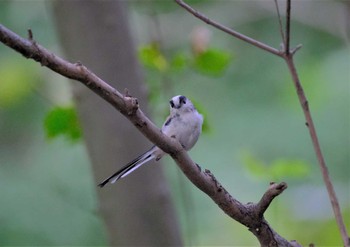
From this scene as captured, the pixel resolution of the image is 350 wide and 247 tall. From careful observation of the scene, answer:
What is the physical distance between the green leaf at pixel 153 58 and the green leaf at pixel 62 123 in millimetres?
284

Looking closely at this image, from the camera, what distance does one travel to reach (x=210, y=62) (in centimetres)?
206

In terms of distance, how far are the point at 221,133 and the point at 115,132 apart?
1315mm

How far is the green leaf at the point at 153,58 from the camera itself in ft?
6.86

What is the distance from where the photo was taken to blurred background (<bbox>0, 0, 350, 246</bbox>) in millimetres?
2625

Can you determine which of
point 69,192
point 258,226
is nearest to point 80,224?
point 69,192

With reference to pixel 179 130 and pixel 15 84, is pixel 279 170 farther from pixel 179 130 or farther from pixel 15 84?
pixel 15 84

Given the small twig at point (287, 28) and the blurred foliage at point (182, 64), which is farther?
the blurred foliage at point (182, 64)

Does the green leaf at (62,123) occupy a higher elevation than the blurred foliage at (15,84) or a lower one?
lower

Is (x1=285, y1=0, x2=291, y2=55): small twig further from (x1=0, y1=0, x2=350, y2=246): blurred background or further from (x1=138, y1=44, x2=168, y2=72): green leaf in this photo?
(x1=0, y1=0, x2=350, y2=246): blurred background

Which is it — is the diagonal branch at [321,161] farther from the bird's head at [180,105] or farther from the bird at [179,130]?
the bird's head at [180,105]

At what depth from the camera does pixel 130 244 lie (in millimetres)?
1805

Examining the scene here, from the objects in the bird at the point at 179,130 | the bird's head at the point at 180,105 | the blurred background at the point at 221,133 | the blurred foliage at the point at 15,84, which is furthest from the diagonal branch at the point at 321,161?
the blurred foliage at the point at 15,84

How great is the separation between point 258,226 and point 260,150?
1.82m

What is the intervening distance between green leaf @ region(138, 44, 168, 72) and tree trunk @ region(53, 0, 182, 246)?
0.19 metres
